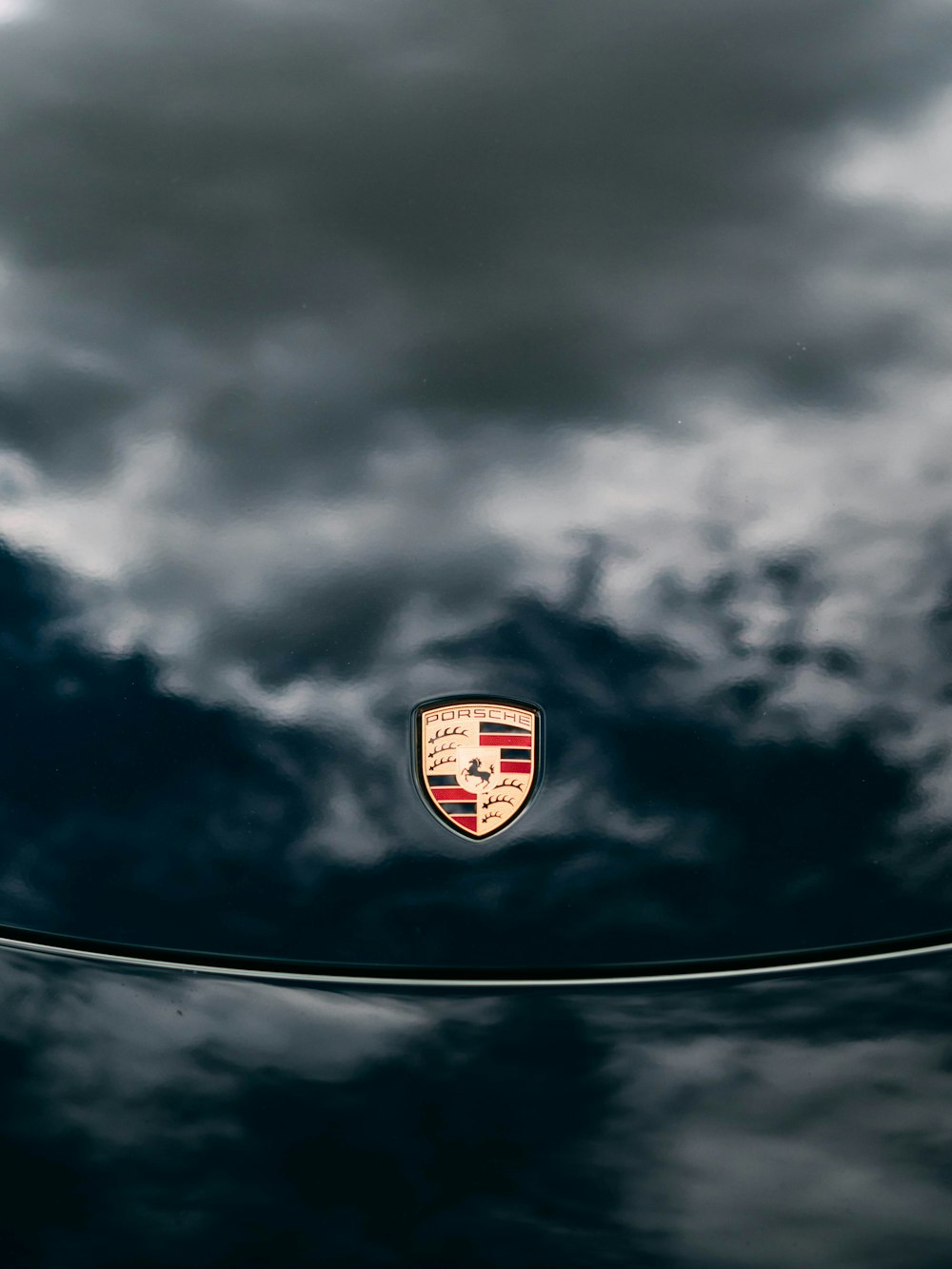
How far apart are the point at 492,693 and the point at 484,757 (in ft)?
0.15

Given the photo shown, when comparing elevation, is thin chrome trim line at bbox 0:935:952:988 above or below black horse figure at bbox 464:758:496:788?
below

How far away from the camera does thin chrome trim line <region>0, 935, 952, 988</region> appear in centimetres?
98

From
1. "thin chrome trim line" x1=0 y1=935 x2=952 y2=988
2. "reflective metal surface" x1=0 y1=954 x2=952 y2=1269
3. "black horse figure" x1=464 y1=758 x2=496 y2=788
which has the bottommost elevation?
"reflective metal surface" x1=0 y1=954 x2=952 y2=1269

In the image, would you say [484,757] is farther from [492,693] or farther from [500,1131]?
[500,1131]

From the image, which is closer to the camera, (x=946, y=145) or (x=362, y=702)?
(x=362, y=702)

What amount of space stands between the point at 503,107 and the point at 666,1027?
28.1 inches

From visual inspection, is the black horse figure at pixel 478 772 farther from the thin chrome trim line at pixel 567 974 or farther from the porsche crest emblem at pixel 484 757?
the thin chrome trim line at pixel 567 974

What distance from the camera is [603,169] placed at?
107 cm

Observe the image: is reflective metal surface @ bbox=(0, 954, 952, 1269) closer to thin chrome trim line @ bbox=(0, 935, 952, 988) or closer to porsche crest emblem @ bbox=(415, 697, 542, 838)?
thin chrome trim line @ bbox=(0, 935, 952, 988)

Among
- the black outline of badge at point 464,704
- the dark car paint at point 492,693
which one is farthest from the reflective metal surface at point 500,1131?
the black outline of badge at point 464,704

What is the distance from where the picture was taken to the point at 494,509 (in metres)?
1.00

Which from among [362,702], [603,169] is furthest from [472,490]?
[603,169]

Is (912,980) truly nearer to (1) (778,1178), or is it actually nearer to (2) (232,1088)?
(1) (778,1178)

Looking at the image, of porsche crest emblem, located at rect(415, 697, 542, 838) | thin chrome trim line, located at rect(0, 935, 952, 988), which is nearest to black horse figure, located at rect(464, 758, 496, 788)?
porsche crest emblem, located at rect(415, 697, 542, 838)
